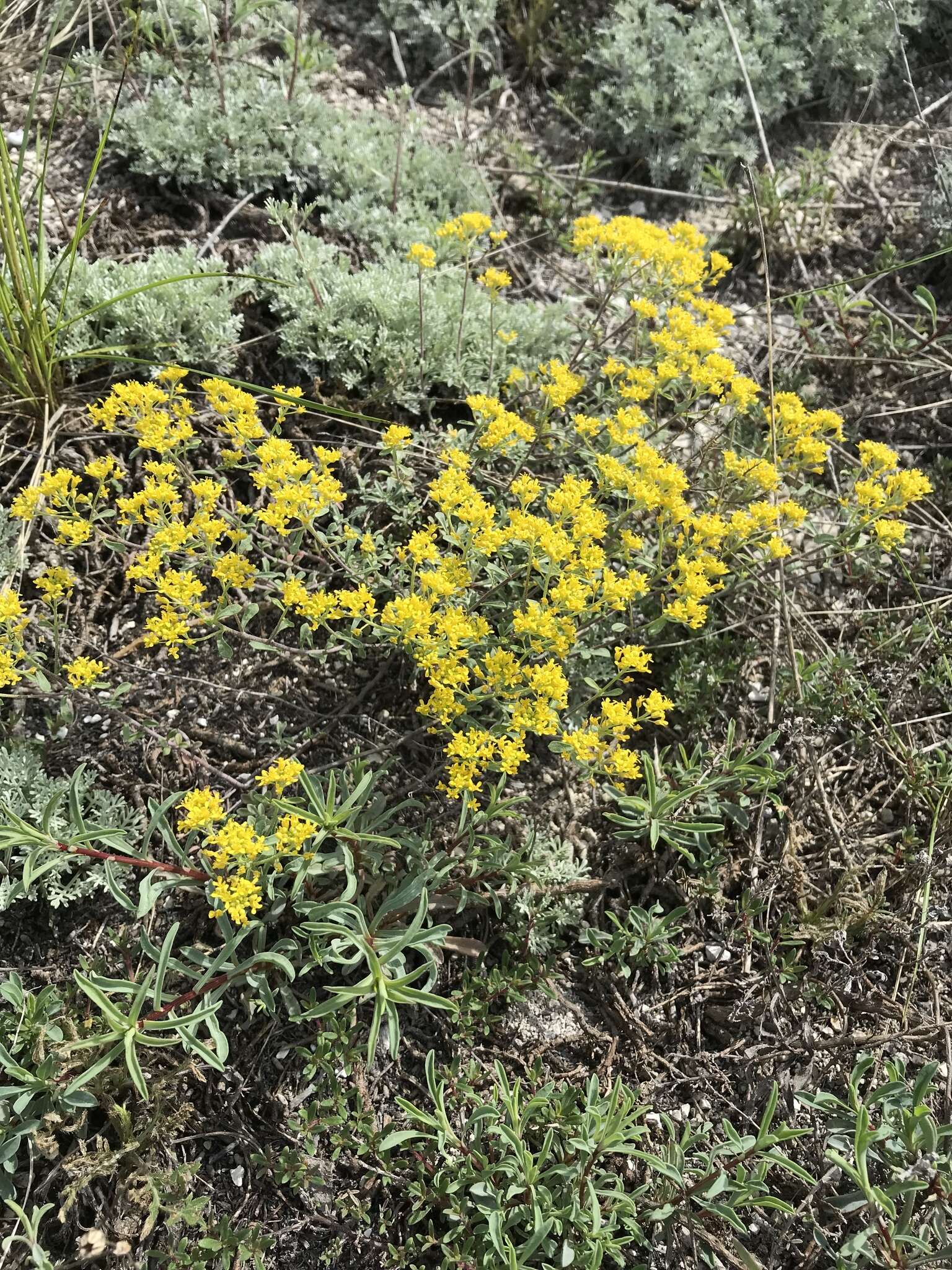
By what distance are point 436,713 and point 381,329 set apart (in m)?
1.74

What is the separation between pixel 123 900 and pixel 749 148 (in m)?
4.62

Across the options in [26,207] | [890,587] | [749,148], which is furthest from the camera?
[749,148]

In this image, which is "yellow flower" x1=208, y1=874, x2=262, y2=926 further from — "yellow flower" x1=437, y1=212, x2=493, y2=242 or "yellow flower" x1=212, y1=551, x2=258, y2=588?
"yellow flower" x1=437, y1=212, x2=493, y2=242

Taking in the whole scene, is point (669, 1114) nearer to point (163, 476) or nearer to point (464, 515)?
point (464, 515)

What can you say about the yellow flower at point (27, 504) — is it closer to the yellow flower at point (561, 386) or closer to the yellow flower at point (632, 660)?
the yellow flower at point (561, 386)

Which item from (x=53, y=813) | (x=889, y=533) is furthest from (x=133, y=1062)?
(x=889, y=533)

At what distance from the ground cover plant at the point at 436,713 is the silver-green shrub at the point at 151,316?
22 millimetres

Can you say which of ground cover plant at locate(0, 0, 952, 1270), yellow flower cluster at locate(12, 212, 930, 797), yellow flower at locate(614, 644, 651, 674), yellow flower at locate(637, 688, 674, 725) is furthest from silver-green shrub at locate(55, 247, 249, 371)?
yellow flower at locate(637, 688, 674, 725)

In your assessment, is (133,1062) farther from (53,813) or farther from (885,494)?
(885,494)

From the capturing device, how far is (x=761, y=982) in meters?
2.81

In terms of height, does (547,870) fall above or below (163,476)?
below

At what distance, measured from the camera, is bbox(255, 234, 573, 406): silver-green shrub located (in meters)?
3.50

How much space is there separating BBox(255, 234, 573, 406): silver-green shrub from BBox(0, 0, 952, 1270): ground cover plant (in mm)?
21

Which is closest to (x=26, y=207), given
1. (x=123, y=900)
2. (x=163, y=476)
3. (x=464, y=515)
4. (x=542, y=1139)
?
(x=163, y=476)
